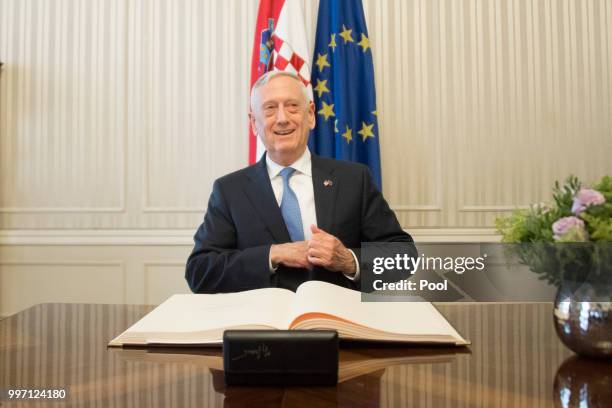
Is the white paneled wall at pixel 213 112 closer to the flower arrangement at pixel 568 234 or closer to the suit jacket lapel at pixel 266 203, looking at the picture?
the suit jacket lapel at pixel 266 203

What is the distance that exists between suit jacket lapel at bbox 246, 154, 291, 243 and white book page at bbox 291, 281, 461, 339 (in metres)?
0.67

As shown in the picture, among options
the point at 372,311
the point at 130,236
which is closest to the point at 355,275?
the point at 372,311

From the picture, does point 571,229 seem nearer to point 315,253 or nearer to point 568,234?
point 568,234

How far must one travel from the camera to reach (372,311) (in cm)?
120

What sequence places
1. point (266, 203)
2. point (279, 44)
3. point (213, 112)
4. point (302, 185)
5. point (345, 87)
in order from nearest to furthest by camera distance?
point (266, 203) → point (302, 185) → point (279, 44) → point (345, 87) → point (213, 112)

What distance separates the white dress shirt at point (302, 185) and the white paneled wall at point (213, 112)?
1.68m

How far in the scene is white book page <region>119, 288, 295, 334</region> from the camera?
3.45 feet

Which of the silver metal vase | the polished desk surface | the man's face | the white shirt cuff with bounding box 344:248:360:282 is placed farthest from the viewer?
the man's face

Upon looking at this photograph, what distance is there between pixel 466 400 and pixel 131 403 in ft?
1.56

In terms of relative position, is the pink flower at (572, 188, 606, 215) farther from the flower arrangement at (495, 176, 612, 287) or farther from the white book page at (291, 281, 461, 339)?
the white book page at (291, 281, 461, 339)

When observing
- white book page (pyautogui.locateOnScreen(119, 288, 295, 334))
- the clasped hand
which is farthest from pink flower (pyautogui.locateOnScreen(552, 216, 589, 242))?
the clasped hand

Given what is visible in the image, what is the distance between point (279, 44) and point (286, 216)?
5.76 feet

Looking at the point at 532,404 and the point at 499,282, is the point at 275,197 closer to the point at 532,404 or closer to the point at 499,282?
the point at 499,282

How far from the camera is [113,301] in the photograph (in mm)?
3871
